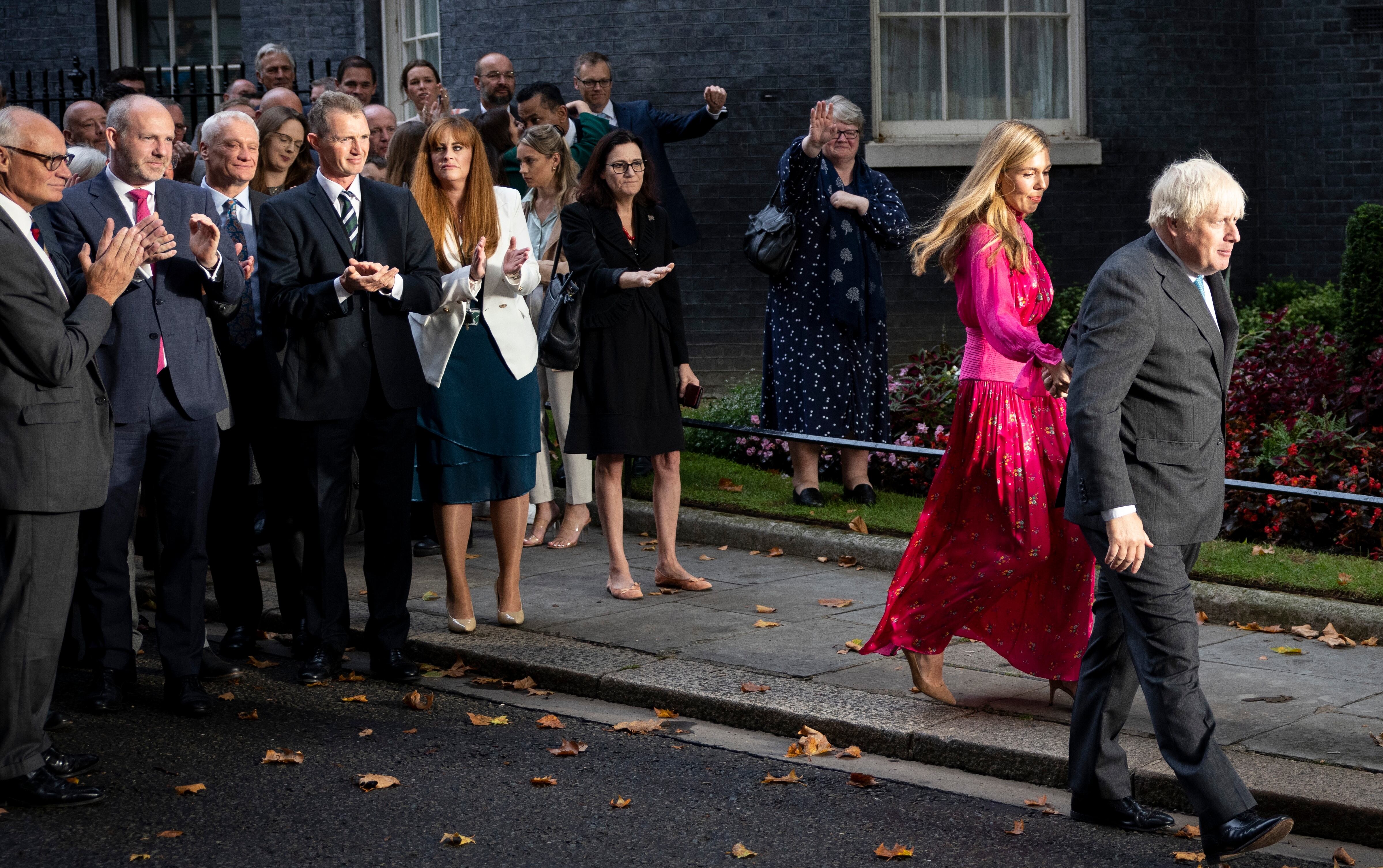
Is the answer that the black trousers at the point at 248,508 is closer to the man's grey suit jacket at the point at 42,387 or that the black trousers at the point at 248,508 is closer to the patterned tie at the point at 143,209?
the patterned tie at the point at 143,209

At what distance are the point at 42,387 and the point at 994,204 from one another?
3167mm

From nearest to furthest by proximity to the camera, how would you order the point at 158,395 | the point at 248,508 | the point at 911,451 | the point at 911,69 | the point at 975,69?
1. the point at 158,395
2. the point at 248,508
3. the point at 911,451
4. the point at 911,69
5. the point at 975,69

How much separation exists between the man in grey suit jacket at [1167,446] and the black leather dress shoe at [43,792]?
124 inches

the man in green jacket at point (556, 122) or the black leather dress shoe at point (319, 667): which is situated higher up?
the man in green jacket at point (556, 122)

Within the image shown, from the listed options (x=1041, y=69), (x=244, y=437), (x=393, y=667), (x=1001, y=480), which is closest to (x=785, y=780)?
(x=1001, y=480)

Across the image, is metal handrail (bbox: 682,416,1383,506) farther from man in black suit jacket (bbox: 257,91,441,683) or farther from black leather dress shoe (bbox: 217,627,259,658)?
black leather dress shoe (bbox: 217,627,259,658)

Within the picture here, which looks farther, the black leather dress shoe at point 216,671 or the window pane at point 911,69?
the window pane at point 911,69

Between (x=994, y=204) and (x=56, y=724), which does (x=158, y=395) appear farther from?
(x=994, y=204)

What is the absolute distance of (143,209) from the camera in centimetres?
605

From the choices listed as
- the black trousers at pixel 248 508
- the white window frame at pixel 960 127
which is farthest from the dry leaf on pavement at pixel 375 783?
the white window frame at pixel 960 127

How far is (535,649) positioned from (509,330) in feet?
4.46

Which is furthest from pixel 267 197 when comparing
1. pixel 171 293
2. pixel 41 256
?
pixel 41 256

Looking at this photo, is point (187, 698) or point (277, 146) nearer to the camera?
point (187, 698)

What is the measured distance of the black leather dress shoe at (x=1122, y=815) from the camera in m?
4.68
